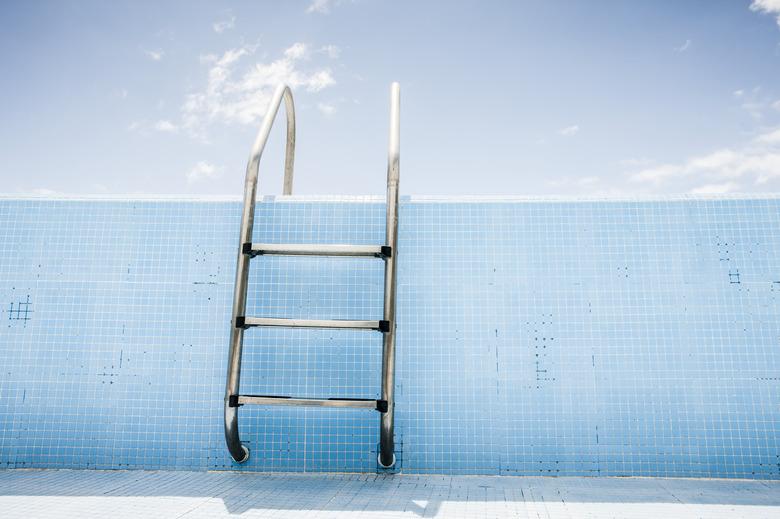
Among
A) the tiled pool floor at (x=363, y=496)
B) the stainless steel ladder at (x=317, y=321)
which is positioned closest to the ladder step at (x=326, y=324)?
the stainless steel ladder at (x=317, y=321)

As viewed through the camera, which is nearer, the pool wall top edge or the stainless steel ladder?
the stainless steel ladder

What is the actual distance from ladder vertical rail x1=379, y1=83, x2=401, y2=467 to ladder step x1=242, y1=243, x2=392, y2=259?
0.06 meters

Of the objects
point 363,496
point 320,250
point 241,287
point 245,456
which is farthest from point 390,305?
point 245,456

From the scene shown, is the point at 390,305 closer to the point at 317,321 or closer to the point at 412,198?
the point at 317,321

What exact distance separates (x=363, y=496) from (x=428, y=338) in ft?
2.77

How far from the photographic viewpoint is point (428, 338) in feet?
8.50

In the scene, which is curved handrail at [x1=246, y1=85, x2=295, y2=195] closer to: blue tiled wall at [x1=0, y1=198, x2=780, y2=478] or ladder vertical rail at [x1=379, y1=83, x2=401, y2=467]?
blue tiled wall at [x1=0, y1=198, x2=780, y2=478]

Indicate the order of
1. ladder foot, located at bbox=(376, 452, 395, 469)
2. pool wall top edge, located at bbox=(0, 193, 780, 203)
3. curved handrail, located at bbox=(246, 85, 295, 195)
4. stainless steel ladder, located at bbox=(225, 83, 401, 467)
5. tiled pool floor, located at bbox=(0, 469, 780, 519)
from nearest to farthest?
tiled pool floor, located at bbox=(0, 469, 780, 519)
stainless steel ladder, located at bbox=(225, 83, 401, 467)
ladder foot, located at bbox=(376, 452, 395, 469)
curved handrail, located at bbox=(246, 85, 295, 195)
pool wall top edge, located at bbox=(0, 193, 780, 203)

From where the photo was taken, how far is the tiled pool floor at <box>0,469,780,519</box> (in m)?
1.94

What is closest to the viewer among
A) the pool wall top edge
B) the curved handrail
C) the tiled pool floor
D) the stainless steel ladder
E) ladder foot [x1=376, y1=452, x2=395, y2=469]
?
the tiled pool floor

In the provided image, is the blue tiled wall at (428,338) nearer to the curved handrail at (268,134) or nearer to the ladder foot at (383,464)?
the ladder foot at (383,464)

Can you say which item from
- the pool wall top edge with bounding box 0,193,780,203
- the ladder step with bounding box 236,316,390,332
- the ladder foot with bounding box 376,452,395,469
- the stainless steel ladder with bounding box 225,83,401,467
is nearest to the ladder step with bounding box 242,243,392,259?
the stainless steel ladder with bounding box 225,83,401,467

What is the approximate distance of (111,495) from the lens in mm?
2127

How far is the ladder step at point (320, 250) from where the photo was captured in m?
2.24
